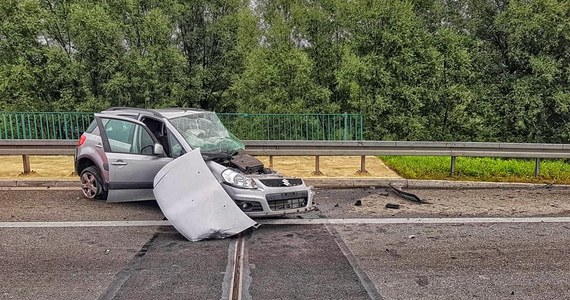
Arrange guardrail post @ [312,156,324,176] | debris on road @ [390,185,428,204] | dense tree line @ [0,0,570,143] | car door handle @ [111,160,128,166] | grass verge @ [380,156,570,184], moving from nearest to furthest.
Result: car door handle @ [111,160,128,166] → debris on road @ [390,185,428,204] → grass verge @ [380,156,570,184] → guardrail post @ [312,156,324,176] → dense tree line @ [0,0,570,143]

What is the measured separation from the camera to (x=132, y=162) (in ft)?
22.5

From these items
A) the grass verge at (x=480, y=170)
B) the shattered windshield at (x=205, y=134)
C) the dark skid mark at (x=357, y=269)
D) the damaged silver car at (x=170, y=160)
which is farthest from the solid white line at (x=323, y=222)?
the grass verge at (x=480, y=170)

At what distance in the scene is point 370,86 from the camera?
19812 millimetres

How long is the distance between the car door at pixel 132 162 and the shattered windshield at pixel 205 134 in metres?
0.46

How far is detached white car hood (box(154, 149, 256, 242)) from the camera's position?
18.4 feet

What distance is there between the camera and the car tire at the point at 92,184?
24.3 ft

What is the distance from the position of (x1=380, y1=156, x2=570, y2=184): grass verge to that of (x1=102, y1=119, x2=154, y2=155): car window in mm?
5665

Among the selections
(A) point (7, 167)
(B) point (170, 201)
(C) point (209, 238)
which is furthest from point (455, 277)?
(A) point (7, 167)

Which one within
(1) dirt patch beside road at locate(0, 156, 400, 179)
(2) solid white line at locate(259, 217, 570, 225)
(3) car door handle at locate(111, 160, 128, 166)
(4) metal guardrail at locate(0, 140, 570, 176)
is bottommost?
(2) solid white line at locate(259, 217, 570, 225)

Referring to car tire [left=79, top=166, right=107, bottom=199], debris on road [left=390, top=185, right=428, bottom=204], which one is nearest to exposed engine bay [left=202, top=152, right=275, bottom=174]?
car tire [left=79, top=166, right=107, bottom=199]

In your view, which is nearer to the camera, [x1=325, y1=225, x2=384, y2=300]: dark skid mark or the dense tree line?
[x1=325, y1=225, x2=384, y2=300]: dark skid mark

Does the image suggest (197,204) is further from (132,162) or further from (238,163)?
(132,162)

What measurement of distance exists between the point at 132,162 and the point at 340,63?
596 inches

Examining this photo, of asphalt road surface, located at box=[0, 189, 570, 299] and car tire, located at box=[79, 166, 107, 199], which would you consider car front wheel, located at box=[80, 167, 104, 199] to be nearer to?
car tire, located at box=[79, 166, 107, 199]
